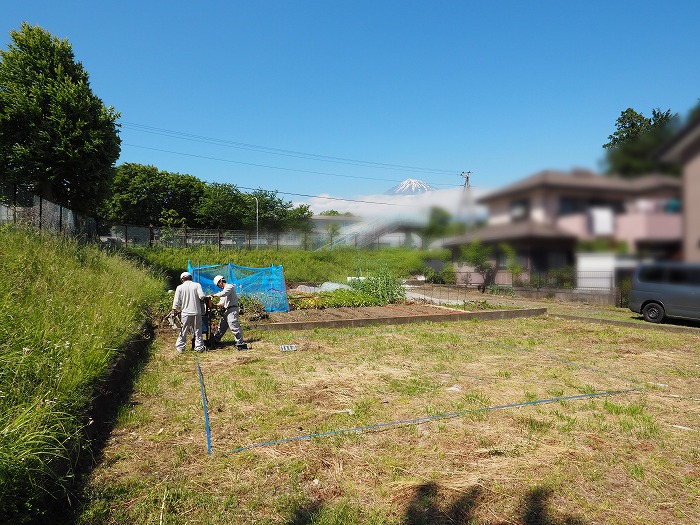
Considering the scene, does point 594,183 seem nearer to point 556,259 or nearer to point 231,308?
point 556,259

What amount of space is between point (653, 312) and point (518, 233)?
41.7ft

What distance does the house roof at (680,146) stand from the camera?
133cm

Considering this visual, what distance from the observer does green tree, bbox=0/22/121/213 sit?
1616 centimetres

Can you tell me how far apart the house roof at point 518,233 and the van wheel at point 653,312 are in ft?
40.3

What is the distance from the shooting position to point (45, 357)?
3.89 m

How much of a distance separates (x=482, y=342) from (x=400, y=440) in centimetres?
575

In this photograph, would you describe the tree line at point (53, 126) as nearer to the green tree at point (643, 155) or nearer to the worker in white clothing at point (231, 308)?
the worker in white clothing at point (231, 308)

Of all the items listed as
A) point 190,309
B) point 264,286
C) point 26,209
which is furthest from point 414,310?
point 26,209

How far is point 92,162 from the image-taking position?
17109mm

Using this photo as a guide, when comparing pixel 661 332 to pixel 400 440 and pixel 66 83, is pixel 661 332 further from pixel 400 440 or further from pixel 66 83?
pixel 66 83

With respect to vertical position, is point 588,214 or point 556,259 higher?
Answer: point 588,214

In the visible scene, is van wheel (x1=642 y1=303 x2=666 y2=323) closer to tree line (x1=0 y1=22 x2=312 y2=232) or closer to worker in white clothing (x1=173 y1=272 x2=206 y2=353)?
worker in white clothing (x1=173 y1=272 x2=206 y2=353)

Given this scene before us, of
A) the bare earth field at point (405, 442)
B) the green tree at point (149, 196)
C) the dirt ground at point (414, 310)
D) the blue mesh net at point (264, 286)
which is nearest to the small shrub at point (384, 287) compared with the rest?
the dirt ground at point (414, 310)

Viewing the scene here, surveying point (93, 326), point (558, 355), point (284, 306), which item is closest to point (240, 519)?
point (93, 326)
